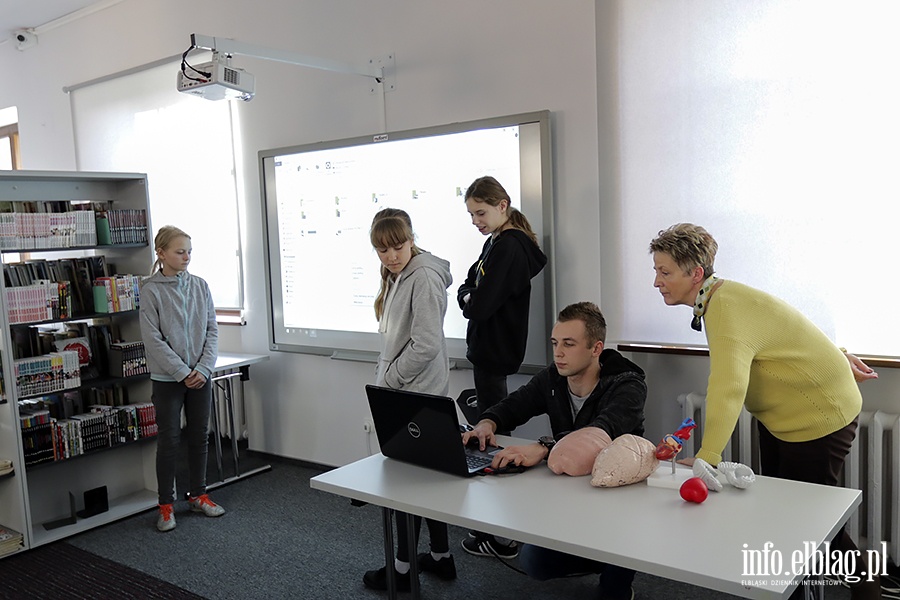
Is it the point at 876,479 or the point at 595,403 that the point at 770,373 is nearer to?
the point at 595,403

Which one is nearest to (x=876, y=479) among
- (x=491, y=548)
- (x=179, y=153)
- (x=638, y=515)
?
(x=638, y=515)

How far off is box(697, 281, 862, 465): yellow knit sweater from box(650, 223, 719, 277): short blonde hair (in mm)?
111

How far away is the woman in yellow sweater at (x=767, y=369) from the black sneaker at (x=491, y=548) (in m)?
1.27

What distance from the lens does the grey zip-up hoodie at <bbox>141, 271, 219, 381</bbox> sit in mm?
3705

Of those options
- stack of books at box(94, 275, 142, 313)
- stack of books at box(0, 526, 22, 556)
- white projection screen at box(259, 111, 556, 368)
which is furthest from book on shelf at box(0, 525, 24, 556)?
white projection screen at box(259, 111, 556, 368)

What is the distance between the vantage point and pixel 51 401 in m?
3.87

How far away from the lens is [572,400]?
2434mm

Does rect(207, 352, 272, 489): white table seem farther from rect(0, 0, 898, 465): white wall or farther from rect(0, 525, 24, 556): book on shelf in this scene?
rect(0, 525, 24, 556): book on shelf

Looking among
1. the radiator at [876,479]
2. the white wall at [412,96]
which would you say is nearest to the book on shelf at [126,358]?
the white wall at [412,96]

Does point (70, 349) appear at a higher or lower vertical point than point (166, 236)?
lower

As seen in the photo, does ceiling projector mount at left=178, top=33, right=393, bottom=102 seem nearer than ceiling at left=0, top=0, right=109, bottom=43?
Yes

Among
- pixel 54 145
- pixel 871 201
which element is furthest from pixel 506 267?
pixel 54 145

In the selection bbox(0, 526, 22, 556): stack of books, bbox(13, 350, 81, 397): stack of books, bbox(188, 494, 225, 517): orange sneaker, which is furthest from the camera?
bbox(188, 494, 225, 517): orange sneaker

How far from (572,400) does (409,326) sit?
77 centimetres
